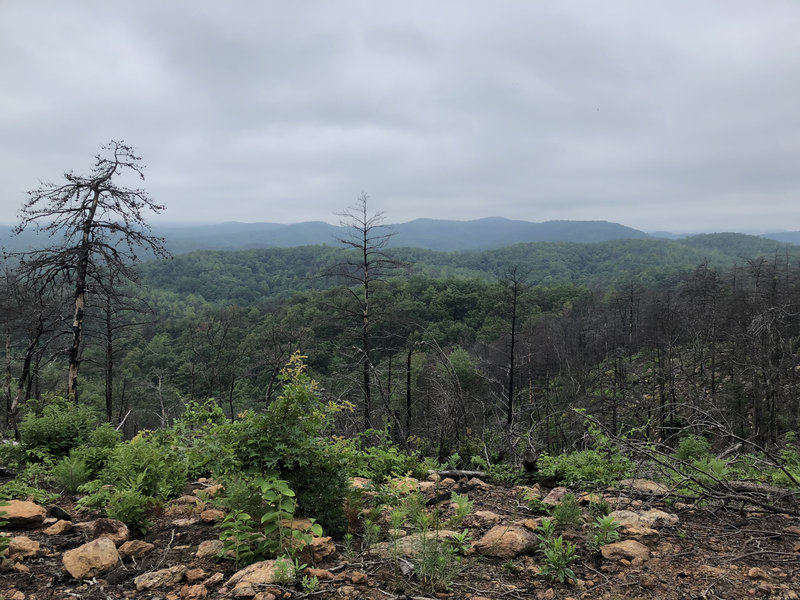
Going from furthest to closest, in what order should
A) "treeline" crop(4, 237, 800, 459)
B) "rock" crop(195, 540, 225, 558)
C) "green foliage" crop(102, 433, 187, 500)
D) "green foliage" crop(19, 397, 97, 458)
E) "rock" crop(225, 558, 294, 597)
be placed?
"treeline" crop(4, 237, 800, 459), "green foliage" crop(19, 397, 97, 458), "green foliage" crop(102, 433, 187, 500), "rock" crop(195, 540, 225, 558), "rock" crop(225, 558, 294, 597)

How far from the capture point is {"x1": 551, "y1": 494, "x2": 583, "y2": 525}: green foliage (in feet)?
12.0

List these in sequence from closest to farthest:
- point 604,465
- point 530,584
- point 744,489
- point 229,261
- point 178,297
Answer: point 530,584 → point 744,489 → point 604,465 → point 178,297 → point 229,261

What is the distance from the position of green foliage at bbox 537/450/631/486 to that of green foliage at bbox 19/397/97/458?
21.1 ft

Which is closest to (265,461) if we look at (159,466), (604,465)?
(159,466)

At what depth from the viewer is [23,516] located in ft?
12.0

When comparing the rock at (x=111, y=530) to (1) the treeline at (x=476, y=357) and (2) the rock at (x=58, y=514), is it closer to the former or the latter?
(2) the rock at (x=58, y=514)

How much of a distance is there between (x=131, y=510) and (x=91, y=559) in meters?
0.61

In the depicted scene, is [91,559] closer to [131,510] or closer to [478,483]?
[131,510]

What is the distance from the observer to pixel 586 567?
3029 mm

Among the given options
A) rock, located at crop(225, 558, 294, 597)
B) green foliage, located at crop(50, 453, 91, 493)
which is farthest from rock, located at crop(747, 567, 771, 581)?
green foliage, located at crop(50, 453, 91, 493)

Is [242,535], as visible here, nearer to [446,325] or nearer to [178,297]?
[446,325]

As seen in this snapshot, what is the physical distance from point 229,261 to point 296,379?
137690mm

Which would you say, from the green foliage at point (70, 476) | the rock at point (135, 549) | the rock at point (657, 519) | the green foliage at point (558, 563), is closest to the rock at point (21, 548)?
the rock at point (135, 549)

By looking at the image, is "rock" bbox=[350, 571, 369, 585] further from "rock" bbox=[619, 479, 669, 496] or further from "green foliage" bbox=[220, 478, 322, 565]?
"rock" bbox=[619, 479, 669, 496]
